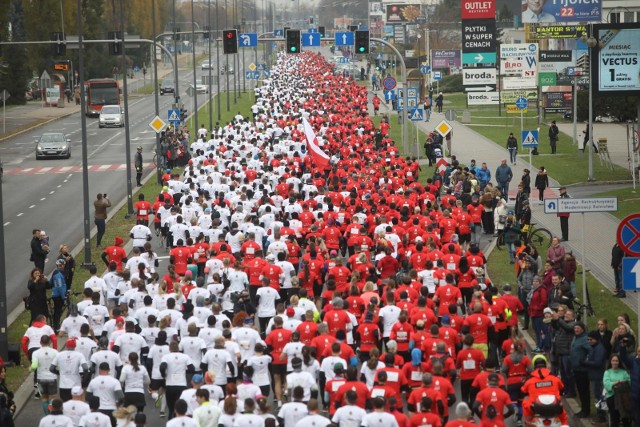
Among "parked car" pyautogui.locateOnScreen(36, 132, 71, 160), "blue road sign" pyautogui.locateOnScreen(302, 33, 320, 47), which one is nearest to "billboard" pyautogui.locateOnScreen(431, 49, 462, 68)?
"blue road sign" pyautogui.locateOnScreen(302, 33, 320, 47)

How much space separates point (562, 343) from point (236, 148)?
2611cm

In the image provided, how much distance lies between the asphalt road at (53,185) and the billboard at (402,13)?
211ft

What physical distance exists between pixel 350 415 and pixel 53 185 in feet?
124

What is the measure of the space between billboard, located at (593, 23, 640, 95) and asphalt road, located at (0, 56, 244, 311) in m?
16.4

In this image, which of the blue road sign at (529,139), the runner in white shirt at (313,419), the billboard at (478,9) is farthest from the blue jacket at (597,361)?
the billboard at (478,9)

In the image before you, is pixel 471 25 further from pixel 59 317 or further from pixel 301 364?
pixel 301 364

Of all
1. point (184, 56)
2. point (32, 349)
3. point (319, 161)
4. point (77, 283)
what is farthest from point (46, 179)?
point (184, 56)

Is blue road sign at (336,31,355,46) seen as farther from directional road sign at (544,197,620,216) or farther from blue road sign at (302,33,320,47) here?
directional road sign at (544,197,620,216)

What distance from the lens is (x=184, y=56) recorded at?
180 m

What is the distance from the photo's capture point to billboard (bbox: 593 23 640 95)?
39.8m

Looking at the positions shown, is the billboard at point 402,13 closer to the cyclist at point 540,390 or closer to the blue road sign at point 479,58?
the blue road sign at point 479,58

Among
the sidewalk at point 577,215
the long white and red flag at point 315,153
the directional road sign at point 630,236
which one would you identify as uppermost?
the directional road sign at point 630,236

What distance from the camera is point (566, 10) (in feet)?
188

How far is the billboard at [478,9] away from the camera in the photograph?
61219 millimetres
